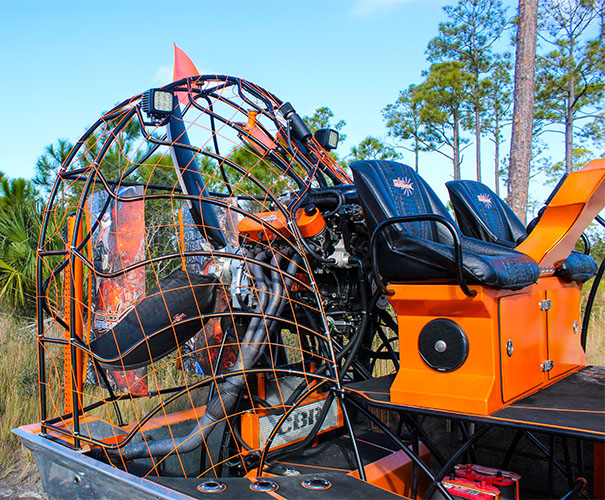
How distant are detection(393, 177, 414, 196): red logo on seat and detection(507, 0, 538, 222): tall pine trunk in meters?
5.05

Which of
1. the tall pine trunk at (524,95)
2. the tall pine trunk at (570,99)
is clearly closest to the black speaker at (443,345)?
the tall pine trunk at (524,95)

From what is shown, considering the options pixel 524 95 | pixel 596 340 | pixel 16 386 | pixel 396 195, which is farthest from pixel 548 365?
pixel 524 95

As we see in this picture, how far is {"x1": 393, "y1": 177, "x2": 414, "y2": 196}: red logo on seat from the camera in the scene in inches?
114

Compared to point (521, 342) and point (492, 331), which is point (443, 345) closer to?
point (492, 331)

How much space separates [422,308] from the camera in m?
2.22

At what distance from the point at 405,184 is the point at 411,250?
2.68 ft

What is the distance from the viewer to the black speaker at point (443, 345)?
2.10 metres

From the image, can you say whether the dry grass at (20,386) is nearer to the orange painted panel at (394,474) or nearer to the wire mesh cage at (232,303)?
the wire mesh cage at (232,303)

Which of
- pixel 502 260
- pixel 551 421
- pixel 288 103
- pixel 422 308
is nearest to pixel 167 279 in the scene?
pixel 288 103

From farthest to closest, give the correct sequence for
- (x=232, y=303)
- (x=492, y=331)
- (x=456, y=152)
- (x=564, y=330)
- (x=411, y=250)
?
(x=456, y=152)
(x=232, y=303)
(x=564, y=330)
(x=411, y=250)
(x=492, y=331)

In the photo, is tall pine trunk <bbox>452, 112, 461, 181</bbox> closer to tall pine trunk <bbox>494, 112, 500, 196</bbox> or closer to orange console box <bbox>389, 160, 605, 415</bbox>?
tall pine trunk <bbox>494, 112, 500, 196</bbox>

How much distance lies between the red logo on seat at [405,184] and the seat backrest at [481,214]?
83 centimetres

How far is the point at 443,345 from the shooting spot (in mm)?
2135

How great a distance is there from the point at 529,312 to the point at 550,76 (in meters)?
20.8
